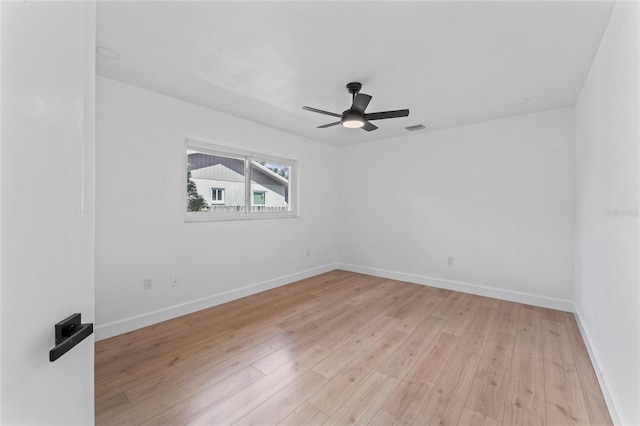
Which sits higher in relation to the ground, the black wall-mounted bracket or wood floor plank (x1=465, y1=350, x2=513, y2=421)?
the black wall-mounted bracket

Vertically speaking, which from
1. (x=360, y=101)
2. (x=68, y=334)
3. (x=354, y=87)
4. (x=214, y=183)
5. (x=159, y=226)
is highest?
(x=354, y=87)

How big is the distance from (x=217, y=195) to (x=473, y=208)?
3604 millimetres

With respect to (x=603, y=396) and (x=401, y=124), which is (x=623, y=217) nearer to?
(x=603, y=396)

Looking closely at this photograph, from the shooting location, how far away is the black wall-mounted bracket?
58 cm

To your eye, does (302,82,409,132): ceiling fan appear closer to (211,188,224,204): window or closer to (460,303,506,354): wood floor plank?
(211,188,224,204): window

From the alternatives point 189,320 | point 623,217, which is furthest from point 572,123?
point 189,320

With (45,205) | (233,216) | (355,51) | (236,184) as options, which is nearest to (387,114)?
(355,51)

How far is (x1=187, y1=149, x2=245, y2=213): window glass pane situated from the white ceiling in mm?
697

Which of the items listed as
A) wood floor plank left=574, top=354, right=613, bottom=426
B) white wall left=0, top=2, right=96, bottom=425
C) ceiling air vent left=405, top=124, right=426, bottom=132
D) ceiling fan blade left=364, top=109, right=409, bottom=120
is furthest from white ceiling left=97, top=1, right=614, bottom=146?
wood floor plank left=574, top=354, right=613, bottom=426

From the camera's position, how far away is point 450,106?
10.9 ft

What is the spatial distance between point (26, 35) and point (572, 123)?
15.0 ft

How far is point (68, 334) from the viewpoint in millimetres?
625

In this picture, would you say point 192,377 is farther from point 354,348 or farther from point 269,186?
point 269,186

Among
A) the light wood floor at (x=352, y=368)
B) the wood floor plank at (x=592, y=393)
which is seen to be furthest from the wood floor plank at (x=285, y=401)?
the wood floor plank at (x=592, y=393)
